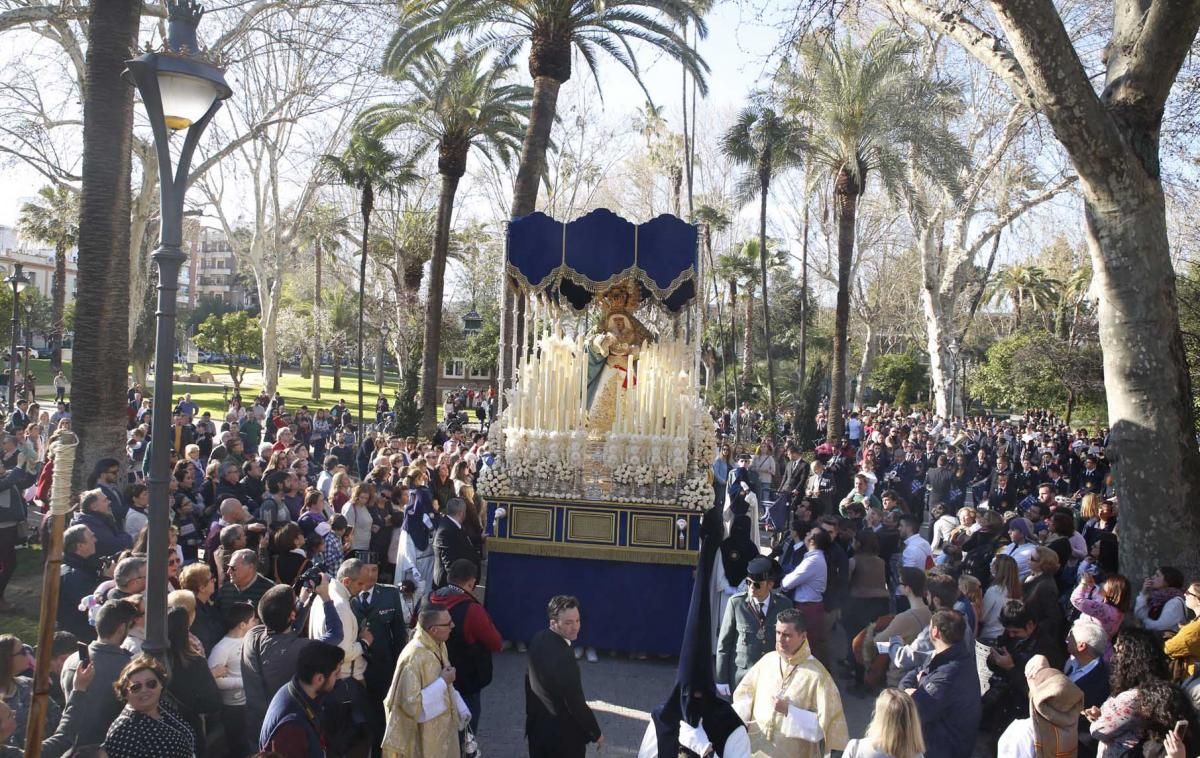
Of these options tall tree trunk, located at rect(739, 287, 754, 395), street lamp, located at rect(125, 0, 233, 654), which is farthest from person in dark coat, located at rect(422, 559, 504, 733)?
tall tree trunk, located at rect(739, 287, 754, 395)

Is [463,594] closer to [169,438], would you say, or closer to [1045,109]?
[169,438]

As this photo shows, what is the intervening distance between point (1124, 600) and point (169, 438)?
653cm

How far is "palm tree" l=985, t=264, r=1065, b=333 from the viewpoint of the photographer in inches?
1841

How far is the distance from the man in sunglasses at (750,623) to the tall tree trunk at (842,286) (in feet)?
52.7

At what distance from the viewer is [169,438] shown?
16.4 ft

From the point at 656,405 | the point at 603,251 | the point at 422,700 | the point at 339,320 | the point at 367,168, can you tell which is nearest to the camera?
the point at 422,700

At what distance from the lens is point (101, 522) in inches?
285

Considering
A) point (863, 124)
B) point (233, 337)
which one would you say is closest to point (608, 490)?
point (863, 124)

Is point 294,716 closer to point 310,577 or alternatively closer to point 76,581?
point 310,577

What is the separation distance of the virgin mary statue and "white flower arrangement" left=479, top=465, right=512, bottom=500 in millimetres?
1495

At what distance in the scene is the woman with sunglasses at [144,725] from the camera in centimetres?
388

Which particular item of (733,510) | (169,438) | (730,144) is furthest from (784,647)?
(730,144)

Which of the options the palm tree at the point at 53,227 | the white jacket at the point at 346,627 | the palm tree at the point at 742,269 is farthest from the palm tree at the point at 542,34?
→ the palm tree at the point at 53,227

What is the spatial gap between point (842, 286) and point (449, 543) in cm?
1637
